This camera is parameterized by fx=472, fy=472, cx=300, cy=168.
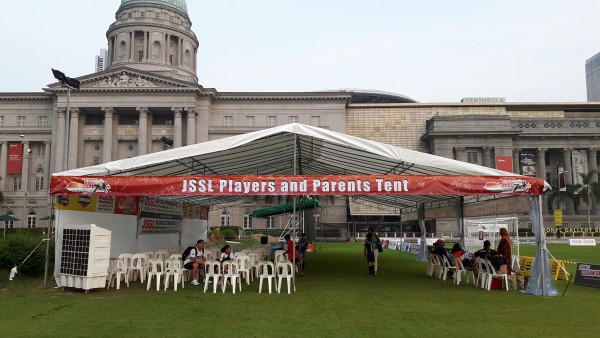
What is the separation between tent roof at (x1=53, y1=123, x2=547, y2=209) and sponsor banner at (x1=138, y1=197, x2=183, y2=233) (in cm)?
266

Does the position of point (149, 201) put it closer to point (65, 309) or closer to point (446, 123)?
point (65, 309)

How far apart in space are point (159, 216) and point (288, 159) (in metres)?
6.29

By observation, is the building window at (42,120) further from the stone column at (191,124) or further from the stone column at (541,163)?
the stone column at (541,163)

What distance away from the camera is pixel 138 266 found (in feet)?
46.0

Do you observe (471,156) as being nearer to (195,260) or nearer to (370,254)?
(370,254)

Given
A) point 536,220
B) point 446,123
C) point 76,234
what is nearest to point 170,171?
point 76,234

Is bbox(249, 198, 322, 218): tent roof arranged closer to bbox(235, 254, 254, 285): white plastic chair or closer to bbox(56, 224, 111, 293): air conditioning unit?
bbox(235, 254, 254, 285): white plastic chair

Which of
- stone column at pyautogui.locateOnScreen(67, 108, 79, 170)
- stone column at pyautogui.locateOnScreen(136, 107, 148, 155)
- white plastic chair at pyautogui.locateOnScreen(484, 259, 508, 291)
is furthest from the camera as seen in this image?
stone column at pyautogui.locateOnScreen(136, 107, 148, 155)

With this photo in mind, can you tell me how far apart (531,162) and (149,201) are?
6628 centimetres

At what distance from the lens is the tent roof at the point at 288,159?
42.8ft

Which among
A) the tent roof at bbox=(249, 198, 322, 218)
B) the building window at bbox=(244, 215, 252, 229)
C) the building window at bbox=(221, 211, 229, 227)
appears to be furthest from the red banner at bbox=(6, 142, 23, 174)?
the tent roof at bbox=(249, 198, 322, 218)

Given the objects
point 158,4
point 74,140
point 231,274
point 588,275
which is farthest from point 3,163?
point 588,275

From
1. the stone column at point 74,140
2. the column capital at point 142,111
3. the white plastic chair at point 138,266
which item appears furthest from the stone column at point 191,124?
the white plastic chair at point 138,266

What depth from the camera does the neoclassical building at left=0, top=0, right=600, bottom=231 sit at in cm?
6350
